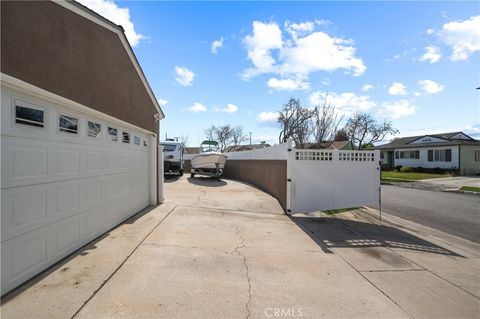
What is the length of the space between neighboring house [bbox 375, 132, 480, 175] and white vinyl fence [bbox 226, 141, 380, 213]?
27723mm

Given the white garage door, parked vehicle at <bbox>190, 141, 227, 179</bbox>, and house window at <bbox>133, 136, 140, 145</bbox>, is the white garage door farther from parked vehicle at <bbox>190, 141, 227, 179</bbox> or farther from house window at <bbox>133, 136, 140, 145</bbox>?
parked vehicle at <bbox>190, 141, 227, 179</bbox>

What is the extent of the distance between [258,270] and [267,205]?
607 centimetres

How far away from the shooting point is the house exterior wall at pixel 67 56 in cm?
360

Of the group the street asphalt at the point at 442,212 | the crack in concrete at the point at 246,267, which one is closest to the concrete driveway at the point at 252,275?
the crack in concrete at the point at 246,267

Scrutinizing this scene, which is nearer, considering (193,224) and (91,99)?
(91,99)

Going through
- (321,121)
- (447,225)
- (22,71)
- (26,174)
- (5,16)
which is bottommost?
(447,225)

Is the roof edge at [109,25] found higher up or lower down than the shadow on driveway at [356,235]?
higher up

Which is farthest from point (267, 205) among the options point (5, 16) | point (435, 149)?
point (435, 149)

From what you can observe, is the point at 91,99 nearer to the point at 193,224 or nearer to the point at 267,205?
the point at 193,224

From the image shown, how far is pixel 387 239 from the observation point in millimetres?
7504

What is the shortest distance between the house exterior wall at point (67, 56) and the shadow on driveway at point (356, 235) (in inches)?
224

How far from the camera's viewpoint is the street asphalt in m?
9.23

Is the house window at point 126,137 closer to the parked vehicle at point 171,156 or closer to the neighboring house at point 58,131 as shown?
the neighboring house at point 58,131

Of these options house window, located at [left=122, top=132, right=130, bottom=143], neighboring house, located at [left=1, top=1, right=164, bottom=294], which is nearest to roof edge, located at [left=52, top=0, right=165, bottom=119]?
neighboring house, located at [left=1, top=1, right=164, bottom=294]
